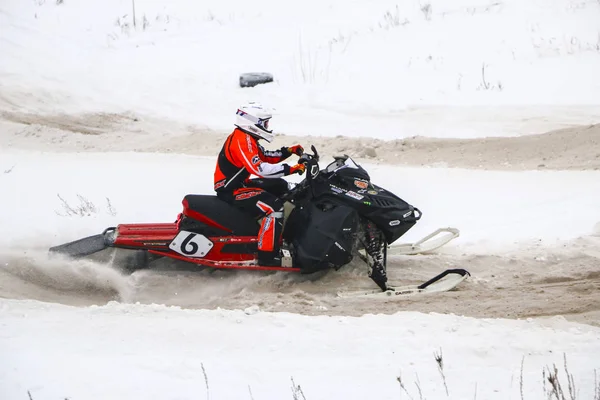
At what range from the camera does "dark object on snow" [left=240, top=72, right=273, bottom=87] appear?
1547cm

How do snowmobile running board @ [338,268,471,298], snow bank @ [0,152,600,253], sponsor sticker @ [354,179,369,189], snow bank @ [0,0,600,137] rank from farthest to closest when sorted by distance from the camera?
snow bank @ [0,0,600,137]
snow bank @ [0,152,600,253]
sponsor sticker @ [354,179,369,189]
snowmobile running board @ [338,268,471,298]

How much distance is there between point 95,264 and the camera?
6.93m

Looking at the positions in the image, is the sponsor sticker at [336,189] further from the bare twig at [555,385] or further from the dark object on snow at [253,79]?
the dark object on snow at [253,79]

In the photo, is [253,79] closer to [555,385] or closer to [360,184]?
[360,184]

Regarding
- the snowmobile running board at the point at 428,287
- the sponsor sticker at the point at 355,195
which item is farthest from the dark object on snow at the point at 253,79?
the snowmobile running board at the point at 428,287

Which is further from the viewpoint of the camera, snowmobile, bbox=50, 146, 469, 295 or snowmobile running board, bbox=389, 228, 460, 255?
snowmobile running board, bbox=389, 228, 460, 255

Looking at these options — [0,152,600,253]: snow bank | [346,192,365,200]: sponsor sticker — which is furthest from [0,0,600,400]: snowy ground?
[346,192,365,200]: sponsor sticker

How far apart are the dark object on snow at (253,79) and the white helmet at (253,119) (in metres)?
8.80

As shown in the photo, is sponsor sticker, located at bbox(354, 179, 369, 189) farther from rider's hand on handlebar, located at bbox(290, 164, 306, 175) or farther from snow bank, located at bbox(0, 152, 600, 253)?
snow bank, located at bbox(0, 152, 600, 253)

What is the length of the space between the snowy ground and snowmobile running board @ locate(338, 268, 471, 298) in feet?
0.43

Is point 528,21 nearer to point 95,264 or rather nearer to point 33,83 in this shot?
point 33,83

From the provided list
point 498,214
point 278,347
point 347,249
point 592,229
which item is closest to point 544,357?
point 278,347

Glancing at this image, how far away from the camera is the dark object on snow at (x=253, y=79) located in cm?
1547

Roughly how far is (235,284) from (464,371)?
9.01ft
